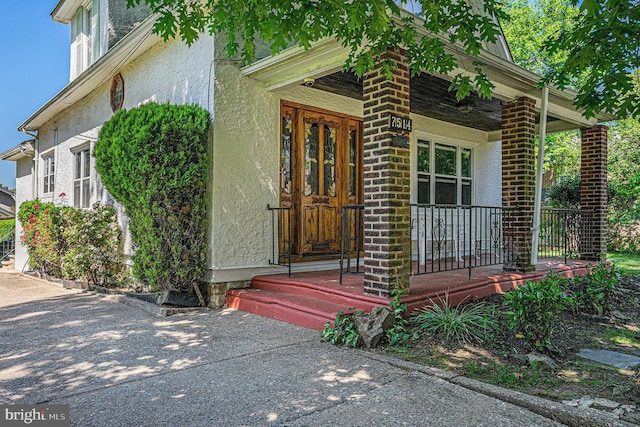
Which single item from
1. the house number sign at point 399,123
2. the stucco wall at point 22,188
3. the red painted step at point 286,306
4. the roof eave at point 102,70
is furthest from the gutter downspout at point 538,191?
the stucco wall at point 22,188

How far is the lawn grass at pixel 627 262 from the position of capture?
9656 mm

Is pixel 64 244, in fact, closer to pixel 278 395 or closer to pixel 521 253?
pixel 278 395

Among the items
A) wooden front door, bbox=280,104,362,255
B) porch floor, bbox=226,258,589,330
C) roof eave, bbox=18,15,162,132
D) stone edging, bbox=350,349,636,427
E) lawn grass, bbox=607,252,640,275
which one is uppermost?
roof eave, bbox=18,15,162,132

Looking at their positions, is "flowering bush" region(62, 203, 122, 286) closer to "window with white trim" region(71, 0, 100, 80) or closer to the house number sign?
"window with white trim" region(71, 0, 100, 80)

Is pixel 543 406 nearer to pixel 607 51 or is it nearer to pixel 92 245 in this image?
pixel 607 51

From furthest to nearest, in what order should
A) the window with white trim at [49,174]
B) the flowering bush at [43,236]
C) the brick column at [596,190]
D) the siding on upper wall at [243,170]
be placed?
the window with white trim at [49,174], the brick column at [596,190], the flowering bush at [43,236], the siding on upper wall at [243,170]

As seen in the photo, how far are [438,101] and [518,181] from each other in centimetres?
198

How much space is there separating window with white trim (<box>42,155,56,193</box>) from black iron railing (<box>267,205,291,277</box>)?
8.27 meters

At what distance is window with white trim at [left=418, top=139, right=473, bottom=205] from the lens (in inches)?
359

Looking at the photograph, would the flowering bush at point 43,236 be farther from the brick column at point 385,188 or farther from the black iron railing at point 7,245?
the brick column at point 385,188

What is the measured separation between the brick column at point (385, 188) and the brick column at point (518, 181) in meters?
2.71

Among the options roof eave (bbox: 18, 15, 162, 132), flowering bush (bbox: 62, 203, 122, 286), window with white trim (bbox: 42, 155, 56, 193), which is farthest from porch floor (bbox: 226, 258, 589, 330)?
window with white trim (bbox: 42, 155, 56, 193)

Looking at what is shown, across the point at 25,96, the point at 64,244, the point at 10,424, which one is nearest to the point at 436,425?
the point at 10,424

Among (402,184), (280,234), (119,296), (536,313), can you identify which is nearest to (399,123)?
(402,184)
